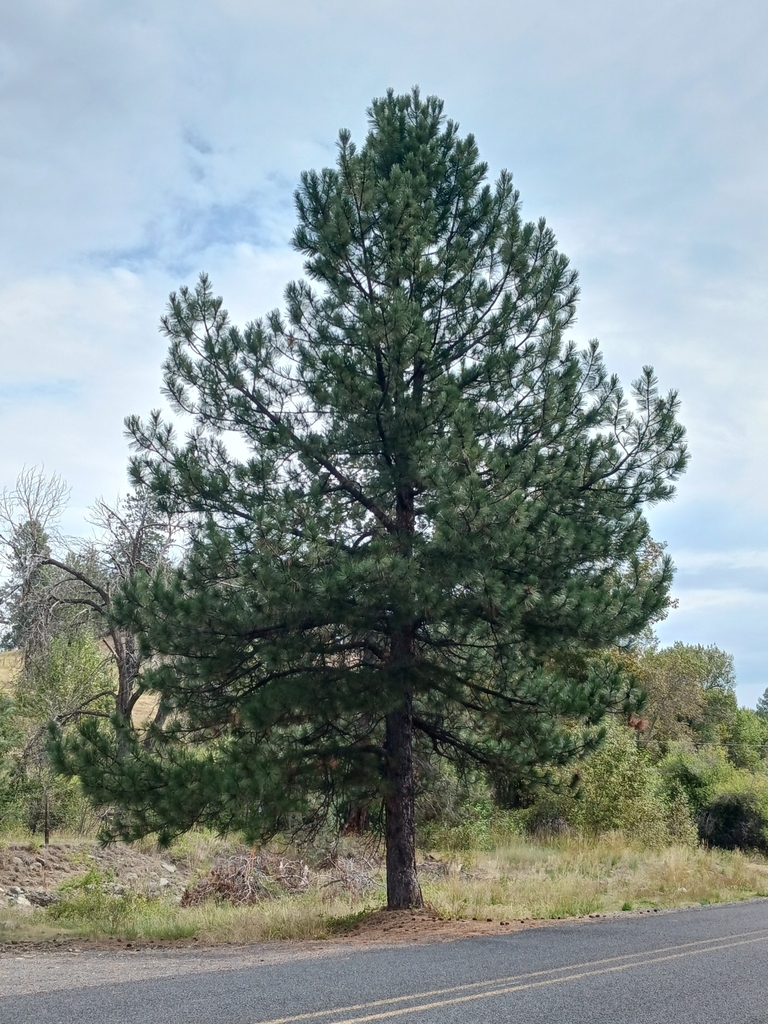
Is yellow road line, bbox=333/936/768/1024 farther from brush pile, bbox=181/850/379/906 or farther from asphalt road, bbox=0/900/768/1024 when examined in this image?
brush pile, bbox=181/850/379/906

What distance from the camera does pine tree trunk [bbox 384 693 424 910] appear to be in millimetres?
11648

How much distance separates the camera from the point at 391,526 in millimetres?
12039

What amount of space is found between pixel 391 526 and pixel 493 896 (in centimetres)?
667

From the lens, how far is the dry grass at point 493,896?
11.5 meters

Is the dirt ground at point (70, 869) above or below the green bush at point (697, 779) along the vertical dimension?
below

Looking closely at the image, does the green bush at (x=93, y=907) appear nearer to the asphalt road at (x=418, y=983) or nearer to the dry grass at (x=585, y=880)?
the asphalt road at (x=418, y=983)

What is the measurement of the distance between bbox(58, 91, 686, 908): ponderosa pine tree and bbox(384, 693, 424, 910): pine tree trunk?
0.11 ft

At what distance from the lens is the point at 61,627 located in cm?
2130

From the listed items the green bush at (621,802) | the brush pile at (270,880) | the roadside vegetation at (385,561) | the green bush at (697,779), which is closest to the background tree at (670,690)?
the green bush at (697,779)

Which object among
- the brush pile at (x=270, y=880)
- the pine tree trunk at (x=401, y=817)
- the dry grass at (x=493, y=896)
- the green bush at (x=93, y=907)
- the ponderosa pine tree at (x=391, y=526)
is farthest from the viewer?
the brush pile at (x=270, y=880)

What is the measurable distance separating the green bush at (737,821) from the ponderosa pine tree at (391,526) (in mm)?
17668

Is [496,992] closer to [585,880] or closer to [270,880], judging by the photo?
[270,880]

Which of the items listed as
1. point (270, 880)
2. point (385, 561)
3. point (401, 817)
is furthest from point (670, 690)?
point (385, 561)

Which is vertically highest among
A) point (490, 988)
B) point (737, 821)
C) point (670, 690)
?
point (670, 690)
